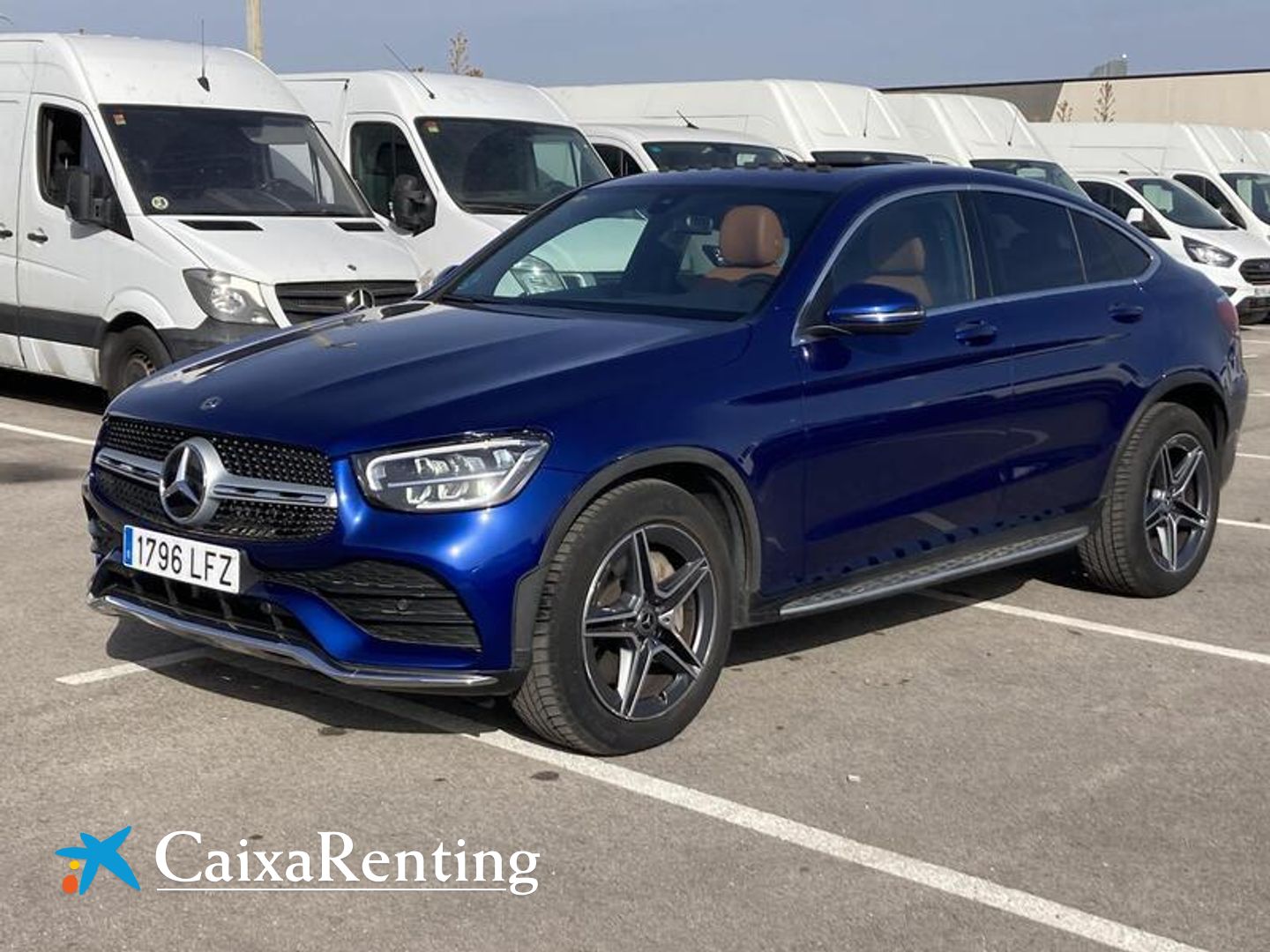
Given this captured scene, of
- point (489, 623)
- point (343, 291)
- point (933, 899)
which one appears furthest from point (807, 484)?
point (343, 291)

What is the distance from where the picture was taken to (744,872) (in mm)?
4262

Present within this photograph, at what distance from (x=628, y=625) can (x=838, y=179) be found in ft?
6.48

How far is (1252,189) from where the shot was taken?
23594 millimetres

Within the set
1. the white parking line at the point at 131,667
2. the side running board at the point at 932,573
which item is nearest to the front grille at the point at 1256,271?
the side running board at the point at 932,573

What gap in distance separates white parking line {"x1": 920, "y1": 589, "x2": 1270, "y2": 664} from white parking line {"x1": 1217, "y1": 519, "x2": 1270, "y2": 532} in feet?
7.25

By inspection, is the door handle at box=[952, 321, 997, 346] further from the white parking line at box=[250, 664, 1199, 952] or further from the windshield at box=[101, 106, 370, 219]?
the windshield at box=[101, 106, 370, 219]

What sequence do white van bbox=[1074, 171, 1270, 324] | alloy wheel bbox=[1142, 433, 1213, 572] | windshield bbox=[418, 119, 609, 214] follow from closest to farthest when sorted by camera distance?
alloy wheel bbox=[1142, 433, 1213, 572] → windshield bbox=[418, 119, 609, 214] → white van bbox=[1074, 171, 1270, 324]

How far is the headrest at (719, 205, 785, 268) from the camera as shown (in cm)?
584

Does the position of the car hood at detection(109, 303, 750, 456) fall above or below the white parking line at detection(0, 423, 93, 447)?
above

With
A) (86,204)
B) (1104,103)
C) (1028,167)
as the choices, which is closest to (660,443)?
(86,204)

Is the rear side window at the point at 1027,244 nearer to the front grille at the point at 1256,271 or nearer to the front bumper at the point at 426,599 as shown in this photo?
the front bumper at the point at 426,599

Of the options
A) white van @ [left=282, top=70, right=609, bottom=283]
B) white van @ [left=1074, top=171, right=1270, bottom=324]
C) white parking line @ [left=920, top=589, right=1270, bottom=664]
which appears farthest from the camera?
white van @ [left=1074, top=171, right=1270, bottom=324]

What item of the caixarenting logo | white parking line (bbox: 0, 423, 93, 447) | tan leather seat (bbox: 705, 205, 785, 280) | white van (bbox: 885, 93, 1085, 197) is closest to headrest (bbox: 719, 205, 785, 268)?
tan leather seat (bbox: 705, 205, 785, 280)

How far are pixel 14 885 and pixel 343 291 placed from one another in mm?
6680
